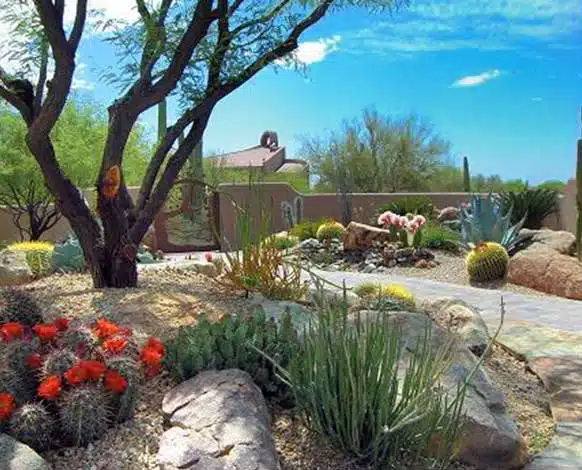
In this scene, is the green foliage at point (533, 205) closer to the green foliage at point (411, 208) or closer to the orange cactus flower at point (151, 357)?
the green foliage at point (411, 208)

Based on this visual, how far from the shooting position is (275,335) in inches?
159

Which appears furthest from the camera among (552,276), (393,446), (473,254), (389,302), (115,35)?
(473,254)

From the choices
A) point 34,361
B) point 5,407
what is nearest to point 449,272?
point 34,361

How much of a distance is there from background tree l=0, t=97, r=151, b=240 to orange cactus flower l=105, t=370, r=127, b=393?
14.6m

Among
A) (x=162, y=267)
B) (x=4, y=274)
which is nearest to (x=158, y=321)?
(x=162, y=267)

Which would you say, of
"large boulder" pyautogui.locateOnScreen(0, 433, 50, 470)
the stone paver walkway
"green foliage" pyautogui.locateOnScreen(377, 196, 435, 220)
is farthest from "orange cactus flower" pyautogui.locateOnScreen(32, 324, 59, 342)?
"green foliage" pyautogui.locateOnScreen(377, 196, 435, 220)

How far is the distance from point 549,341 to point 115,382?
13.6 feet

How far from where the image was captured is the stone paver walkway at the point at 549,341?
4.12 meters

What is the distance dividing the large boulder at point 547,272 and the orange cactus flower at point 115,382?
8.04 metres

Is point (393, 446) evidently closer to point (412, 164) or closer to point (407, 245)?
point (407, 245)

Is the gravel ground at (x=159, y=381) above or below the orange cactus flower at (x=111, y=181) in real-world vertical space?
below

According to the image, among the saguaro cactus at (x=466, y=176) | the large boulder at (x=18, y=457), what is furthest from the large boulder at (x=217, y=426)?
the saguaro cactus at (x=466, y=176)

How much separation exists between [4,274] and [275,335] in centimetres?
530

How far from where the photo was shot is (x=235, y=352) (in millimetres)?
3896
